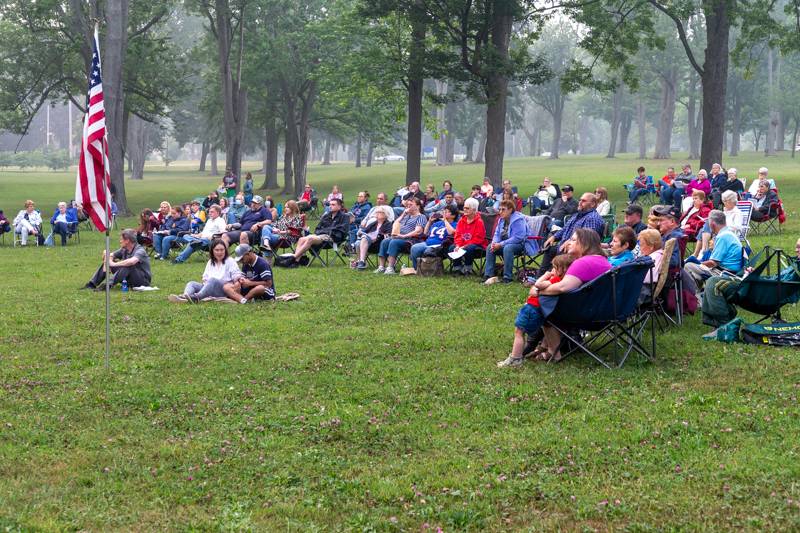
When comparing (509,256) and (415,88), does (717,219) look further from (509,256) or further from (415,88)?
(415,88)

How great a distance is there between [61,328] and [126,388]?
10.6 ft

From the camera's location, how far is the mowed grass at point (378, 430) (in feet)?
15.8

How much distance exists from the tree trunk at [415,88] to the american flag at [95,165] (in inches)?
698

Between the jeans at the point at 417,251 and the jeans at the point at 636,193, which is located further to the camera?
the jeans at the point at 636,193

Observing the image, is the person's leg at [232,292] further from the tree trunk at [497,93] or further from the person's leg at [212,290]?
the tree trunk at [497,93]

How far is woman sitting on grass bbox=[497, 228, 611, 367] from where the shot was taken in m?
7.78

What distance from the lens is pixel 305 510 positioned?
4867mm

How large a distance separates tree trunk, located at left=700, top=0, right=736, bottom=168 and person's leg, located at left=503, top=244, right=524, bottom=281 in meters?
15.2

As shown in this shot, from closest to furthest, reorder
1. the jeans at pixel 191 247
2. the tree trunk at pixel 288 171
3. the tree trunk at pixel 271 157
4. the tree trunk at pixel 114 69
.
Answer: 1. the jeans at pixel 191 247
2. the tree trunk at pixel 114 69
3. the tree trunk at pixel 288 171
4. the tree trunk at pixel 271 157

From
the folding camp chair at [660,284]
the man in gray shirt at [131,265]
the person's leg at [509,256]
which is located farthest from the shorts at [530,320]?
the man in gray shirt at [131,265]

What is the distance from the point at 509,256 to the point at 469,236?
108 cm

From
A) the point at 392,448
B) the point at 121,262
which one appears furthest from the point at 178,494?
the point at 121,262

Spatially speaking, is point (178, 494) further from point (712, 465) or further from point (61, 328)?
point (61, 328)

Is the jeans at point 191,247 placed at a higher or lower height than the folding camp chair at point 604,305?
lower
